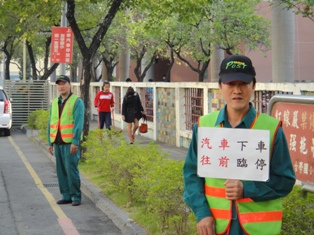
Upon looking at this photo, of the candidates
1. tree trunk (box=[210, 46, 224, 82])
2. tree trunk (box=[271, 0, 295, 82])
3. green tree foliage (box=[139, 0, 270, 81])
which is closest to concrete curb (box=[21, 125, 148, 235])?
tree trunk (box=[271, 0, 295, 82])

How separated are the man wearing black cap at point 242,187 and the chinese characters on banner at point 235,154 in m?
0.04

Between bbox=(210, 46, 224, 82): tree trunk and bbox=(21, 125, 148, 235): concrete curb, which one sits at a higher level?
bbox=(210, 46, 224, 82): tree trunk

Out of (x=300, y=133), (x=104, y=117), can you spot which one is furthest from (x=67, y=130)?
(x=104, y=117)

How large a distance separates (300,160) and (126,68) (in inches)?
1481

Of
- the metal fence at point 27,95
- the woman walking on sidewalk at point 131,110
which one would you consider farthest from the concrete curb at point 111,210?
the metal fence at point 27,95

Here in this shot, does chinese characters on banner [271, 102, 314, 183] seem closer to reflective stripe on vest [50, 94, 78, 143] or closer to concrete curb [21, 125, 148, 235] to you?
concrete curb [21, 125, 148, 235]

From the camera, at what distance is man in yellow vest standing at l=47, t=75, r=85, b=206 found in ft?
36.0

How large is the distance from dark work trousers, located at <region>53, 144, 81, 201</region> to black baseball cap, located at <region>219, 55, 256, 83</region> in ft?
22.5

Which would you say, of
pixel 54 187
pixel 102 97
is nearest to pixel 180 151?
pixel 102 97

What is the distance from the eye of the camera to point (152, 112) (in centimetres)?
2345

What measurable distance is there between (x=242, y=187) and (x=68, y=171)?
7.04 m

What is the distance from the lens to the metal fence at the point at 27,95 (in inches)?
1266

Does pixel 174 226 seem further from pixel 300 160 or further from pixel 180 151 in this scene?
pixel 180 151

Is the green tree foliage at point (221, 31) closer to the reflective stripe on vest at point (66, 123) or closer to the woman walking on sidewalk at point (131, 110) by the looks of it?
the woman walking on sidewalk at point (131, 110)
